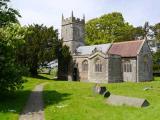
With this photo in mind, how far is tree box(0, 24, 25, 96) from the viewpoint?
3059 centimetres

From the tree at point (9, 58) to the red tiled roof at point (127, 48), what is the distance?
101 feet

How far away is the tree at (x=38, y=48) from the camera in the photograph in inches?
2429

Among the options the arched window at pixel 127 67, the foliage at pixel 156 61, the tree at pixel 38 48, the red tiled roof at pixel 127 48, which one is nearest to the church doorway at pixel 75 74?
the tree at pixel 38 48

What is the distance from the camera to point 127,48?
2392 inches

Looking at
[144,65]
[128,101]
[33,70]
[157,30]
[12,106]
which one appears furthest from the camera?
[157,30]

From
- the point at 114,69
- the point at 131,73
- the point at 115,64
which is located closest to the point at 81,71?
the point at 114,69

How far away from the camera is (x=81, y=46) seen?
7100 centimetres

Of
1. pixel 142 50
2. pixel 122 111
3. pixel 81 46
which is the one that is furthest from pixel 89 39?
pixel 122 111

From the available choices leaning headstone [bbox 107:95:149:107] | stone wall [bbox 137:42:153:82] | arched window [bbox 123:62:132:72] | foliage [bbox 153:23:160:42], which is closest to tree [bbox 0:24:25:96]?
leaning headstone [bbox 107:95:149:107]

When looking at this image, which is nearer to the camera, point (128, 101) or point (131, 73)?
point (128, 101)

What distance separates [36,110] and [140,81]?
112ft

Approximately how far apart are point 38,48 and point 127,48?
17.9 m

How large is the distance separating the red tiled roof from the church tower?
1136 cm

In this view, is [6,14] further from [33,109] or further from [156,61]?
[156,61]
